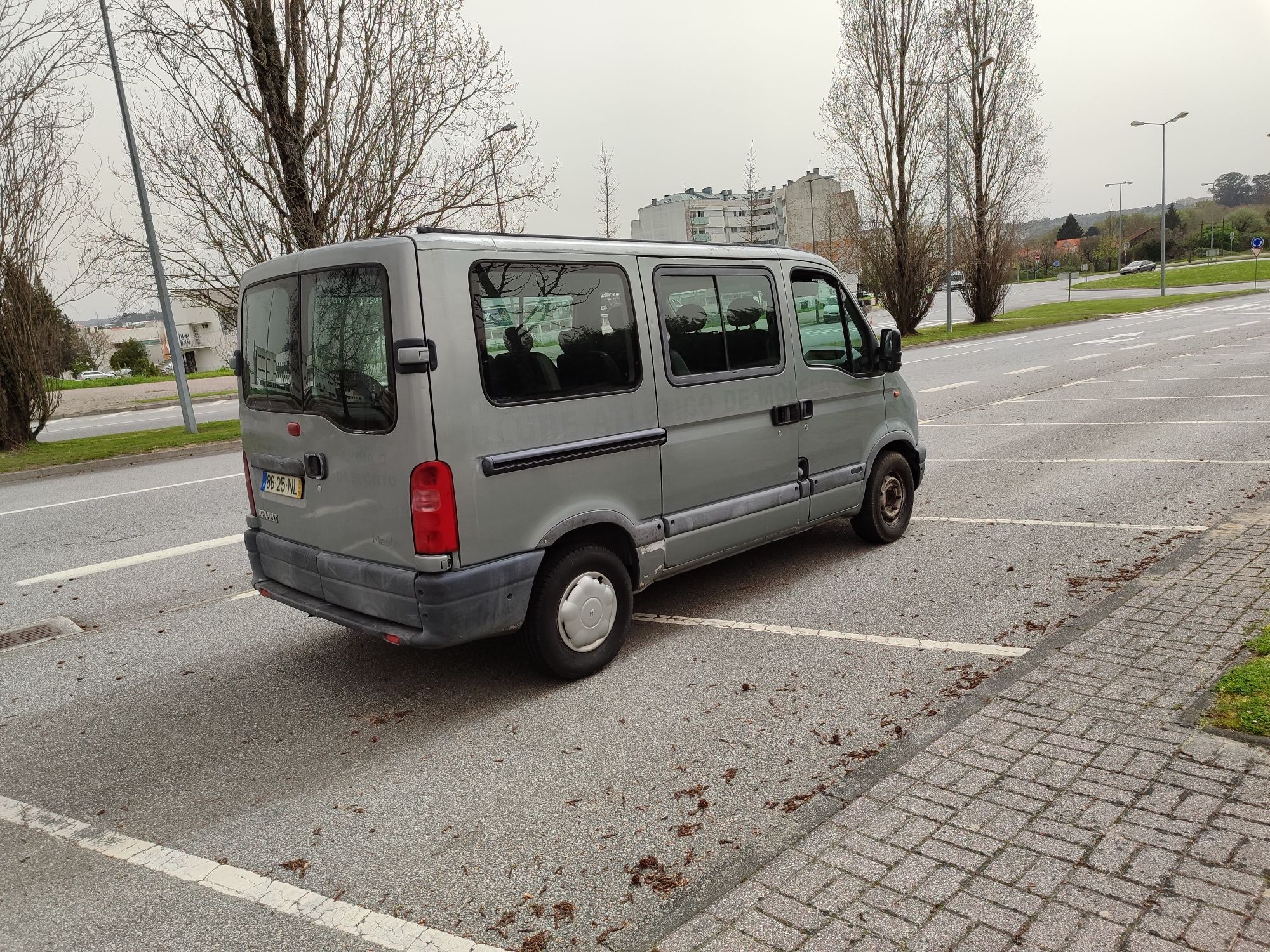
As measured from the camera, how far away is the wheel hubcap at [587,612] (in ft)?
14.5

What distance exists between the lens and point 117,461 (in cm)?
1341

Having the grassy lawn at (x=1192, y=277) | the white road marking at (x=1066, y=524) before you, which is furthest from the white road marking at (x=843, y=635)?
the grassy lawn at (x=1192, y=277)

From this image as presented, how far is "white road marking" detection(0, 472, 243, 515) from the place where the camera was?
9.92 metres

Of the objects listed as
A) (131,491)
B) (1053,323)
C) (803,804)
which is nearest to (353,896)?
(803,804)

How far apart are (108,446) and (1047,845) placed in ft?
52.6

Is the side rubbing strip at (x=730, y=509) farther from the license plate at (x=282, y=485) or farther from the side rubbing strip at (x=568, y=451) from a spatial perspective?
the license plate at (x=282, y=485)

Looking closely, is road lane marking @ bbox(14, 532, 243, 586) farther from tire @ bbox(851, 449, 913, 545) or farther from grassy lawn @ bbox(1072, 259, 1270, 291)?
grassy lawn @ bbox(1072, 259, 1270, 291)

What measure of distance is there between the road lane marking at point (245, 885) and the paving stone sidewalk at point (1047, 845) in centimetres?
77

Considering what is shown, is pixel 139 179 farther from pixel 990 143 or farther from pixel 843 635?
pixel 990 143

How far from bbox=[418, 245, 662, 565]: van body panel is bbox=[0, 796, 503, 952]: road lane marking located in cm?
150

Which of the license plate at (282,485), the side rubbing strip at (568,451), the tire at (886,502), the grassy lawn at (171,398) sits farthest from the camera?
the grassy lawn at (171,398)

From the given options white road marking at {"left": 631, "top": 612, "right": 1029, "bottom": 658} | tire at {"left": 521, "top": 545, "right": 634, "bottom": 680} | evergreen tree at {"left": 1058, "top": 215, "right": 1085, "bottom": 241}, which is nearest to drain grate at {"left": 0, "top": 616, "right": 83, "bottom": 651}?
tire at {"left": 521, "top": 545, "right": 634, "bottom": 680}

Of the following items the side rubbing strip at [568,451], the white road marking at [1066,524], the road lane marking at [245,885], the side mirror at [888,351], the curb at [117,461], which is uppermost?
the side mirror at [888,351]

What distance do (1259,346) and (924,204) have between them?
14685 millimetres
